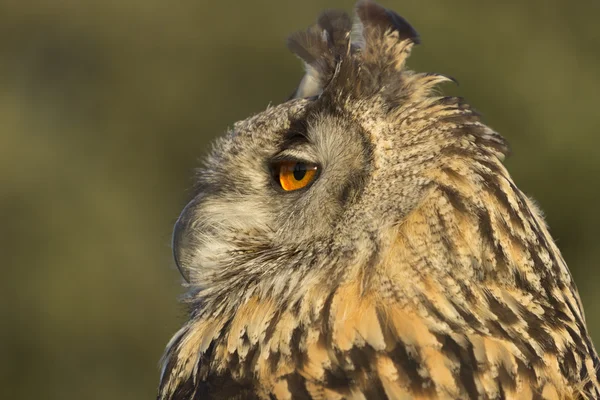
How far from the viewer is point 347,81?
2129mm

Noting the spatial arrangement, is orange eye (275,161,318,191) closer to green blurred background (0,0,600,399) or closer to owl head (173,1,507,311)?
owl head (173,1,507,311)

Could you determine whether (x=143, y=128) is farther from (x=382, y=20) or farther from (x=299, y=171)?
(x=299, y=171)

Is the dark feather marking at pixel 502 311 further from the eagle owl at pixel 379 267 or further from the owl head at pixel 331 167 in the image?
the owl head at pixel 331 167

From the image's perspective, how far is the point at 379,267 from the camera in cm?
192

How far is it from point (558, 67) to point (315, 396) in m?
9.89

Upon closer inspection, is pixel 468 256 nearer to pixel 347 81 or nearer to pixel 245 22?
pixel 347 81

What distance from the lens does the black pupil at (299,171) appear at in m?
2.19

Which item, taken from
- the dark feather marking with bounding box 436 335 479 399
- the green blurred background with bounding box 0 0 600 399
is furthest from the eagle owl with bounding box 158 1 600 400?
the green blurred background with bounding box 0 0 600 399

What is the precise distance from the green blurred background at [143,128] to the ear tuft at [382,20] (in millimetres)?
7001

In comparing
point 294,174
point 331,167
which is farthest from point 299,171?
point 331,167

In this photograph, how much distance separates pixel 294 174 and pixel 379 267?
399 millimetres

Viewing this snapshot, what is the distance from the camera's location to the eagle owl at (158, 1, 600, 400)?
1783 mm

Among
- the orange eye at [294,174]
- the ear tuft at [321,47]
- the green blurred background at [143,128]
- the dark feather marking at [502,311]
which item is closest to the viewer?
the dark feather marking at [502,311]

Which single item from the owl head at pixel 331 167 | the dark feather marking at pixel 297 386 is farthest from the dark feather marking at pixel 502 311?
the dark feather marking at pixel 297 386
